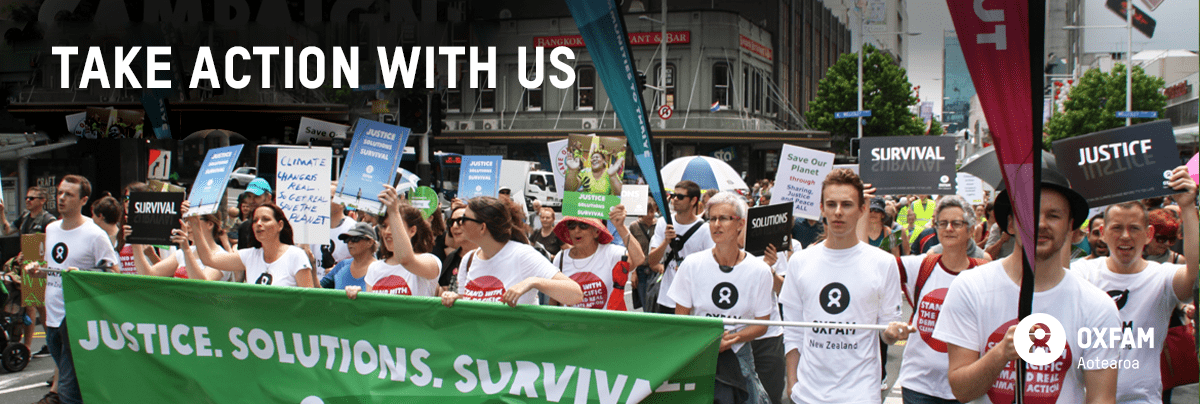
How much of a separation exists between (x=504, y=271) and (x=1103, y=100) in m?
52.3

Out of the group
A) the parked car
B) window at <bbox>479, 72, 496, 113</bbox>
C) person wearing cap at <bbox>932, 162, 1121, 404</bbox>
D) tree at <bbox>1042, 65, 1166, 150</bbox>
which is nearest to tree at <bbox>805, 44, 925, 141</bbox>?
tree at <bbox>1042, 65, 1166, 150</bbox>

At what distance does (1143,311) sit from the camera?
4.03 metres

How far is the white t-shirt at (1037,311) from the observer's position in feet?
9.16

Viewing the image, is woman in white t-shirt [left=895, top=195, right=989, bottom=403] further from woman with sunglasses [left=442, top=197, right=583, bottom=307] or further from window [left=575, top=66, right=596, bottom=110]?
window [left=575, top=66, right=596, bottom=110]

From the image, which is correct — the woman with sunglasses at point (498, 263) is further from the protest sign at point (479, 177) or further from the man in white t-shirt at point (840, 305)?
the protest sign at point (479, 177)

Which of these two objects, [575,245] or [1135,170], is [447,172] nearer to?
[575,245]

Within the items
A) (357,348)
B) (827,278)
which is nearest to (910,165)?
(827,278)

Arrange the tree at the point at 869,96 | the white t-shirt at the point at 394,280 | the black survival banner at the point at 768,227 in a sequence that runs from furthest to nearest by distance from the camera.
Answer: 1. the tree at the point at 869,96
2. the white t-shirt at the point at 394,280
3. the black survival banner at the point at 768,227

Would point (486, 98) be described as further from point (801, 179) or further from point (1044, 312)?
point (1044, 312)

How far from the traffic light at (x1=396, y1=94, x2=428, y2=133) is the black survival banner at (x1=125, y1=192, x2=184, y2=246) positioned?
→ 10.2m

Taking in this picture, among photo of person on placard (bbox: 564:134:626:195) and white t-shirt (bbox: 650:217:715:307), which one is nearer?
white t-shirt (bbox: 650:217:715:307)

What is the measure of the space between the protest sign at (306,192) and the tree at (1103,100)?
4963 cm

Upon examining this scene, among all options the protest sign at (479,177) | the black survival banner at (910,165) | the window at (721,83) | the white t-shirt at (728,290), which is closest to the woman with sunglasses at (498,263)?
the white t-shirt at (728,290)

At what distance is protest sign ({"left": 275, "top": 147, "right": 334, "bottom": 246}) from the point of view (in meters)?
5.98
